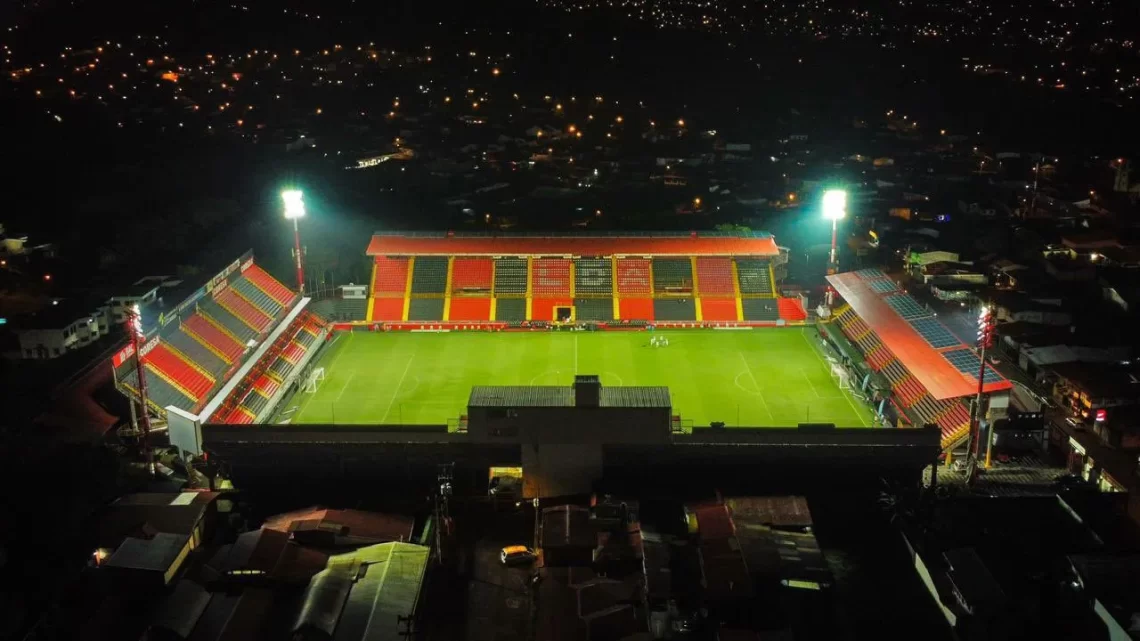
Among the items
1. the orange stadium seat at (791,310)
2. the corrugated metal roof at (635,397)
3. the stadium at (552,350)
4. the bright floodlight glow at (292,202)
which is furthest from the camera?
the orange stadium seat at (791,310)

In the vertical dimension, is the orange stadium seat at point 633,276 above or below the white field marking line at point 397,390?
above

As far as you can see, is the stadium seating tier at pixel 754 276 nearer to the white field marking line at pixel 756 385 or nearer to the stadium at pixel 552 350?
the stadium at pixel 552 350

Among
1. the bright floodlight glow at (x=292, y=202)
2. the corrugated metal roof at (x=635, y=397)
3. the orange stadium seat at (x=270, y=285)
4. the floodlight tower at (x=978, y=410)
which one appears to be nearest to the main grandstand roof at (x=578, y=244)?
the orange stadium seat at (x=270, y=285)

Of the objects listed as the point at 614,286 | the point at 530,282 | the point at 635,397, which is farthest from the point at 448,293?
the point at 635,397

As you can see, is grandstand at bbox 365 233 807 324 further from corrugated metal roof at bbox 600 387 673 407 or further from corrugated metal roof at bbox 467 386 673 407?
corrugated metal roof at bbox 467 386 673 407

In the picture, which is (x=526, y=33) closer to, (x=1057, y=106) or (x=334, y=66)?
(x=334, y=66)

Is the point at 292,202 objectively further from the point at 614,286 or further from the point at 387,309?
the point at 614,286
